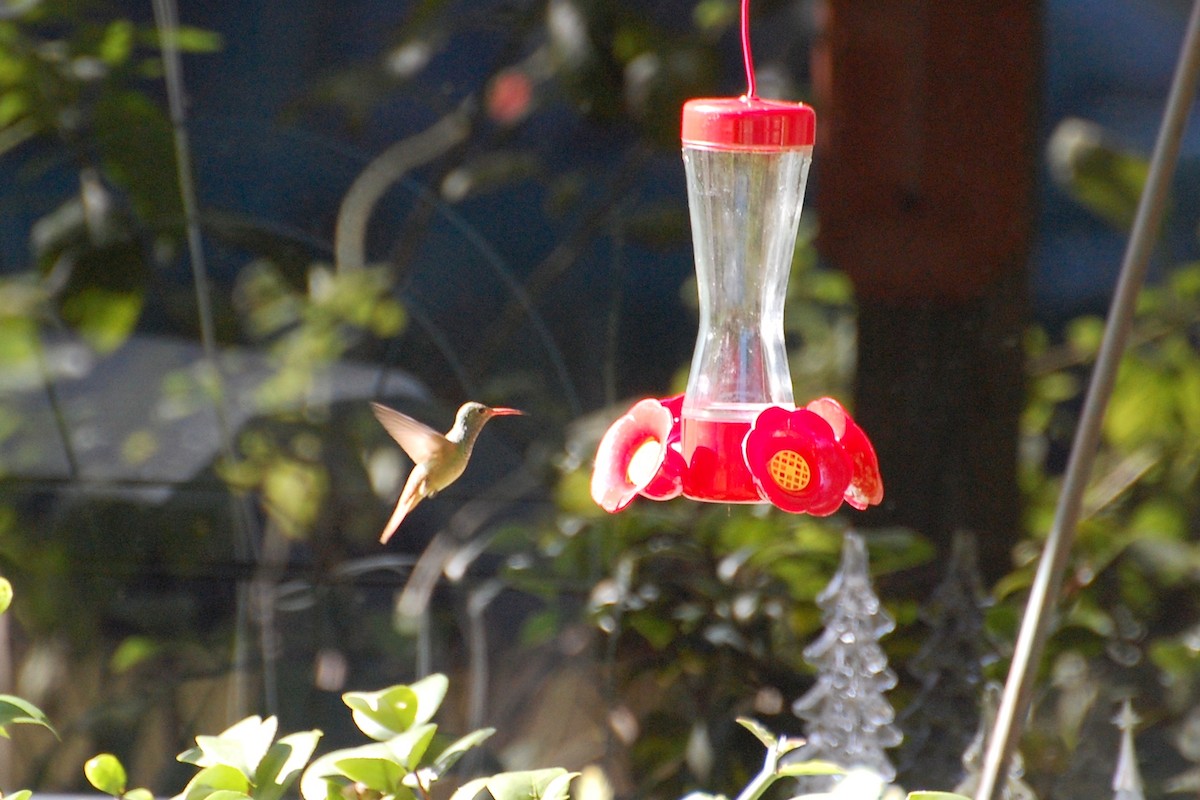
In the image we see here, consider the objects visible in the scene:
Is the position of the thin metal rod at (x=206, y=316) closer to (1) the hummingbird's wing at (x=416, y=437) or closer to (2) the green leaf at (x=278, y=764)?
(1) the hummingbird's wing at (x=416, y=437)

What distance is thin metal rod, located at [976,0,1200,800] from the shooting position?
761 mm

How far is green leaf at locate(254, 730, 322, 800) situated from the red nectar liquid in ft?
1.26

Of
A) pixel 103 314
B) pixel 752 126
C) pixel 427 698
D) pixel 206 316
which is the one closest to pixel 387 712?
pixel 427 698

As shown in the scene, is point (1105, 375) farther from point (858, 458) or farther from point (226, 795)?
point (226, 795)

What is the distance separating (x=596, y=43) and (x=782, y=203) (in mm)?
942

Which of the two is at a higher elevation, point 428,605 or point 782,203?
point 782,203

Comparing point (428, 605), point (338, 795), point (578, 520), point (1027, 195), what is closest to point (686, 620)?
point (578, 520)

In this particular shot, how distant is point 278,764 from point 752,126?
0.63m

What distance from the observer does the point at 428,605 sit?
2.47 meters

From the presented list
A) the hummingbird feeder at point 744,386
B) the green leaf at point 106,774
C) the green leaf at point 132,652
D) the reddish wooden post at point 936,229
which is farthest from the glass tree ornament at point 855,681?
the green leaf at point 132,652

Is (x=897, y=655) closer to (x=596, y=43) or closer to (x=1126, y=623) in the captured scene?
(x=1126, y=623)

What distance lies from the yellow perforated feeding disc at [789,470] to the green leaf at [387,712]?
33 cm

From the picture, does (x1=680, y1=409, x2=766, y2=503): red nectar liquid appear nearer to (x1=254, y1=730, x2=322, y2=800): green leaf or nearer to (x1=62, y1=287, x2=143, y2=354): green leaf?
(x1=254, y1=730, x2=322, y2=800): green leaf

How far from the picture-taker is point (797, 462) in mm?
1079
